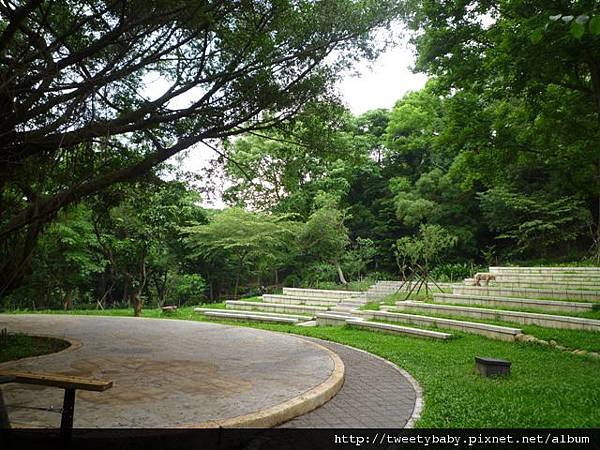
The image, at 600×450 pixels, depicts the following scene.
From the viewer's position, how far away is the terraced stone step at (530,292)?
1100 centimetres

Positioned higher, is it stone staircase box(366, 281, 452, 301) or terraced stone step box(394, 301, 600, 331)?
stone staircase box(366, 281, 452, 301)

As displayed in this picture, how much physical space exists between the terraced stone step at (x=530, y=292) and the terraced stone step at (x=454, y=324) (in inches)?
146

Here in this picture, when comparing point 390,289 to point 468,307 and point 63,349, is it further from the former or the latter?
point 63,349

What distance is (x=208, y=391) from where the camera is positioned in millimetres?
4926

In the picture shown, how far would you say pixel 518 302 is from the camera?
36.8 feet

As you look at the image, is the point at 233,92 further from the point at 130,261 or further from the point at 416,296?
the point at 130,261

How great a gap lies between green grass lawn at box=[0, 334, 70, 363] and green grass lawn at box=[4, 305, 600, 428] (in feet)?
19.0

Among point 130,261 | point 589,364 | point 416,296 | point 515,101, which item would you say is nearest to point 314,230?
point 416,296

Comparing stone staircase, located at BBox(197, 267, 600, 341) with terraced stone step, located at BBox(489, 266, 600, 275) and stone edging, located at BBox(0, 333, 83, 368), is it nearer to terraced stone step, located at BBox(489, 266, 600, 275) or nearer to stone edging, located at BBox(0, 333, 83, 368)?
terraced stone step, located at BBox(489, 266, 600, 275)

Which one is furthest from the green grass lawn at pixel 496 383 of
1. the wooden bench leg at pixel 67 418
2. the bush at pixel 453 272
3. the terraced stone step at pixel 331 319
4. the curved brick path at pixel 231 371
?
the bush at pixel 453 272

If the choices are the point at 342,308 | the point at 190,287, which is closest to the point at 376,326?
the point at 342,308

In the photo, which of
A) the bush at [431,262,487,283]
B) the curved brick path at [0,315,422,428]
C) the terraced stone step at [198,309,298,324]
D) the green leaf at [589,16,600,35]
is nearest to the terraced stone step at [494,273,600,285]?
the bush at [431,262,487,283]

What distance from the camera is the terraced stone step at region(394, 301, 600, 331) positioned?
8.55 m

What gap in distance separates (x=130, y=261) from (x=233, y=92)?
38.7ft
